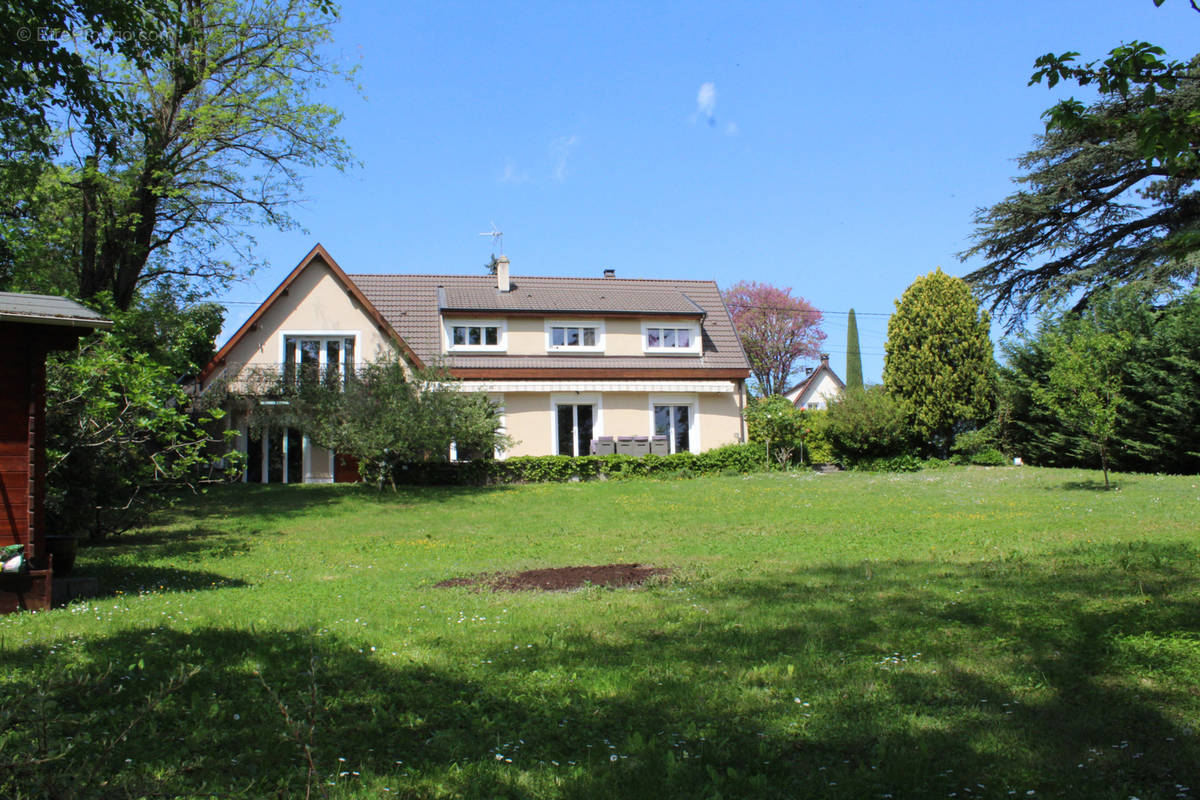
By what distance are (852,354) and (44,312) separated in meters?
60.4

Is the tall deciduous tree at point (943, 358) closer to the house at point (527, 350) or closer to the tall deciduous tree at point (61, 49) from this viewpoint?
the house at point (527, 350)

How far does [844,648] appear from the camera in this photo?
6.25 metres

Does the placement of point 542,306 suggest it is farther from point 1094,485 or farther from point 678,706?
point 678,706

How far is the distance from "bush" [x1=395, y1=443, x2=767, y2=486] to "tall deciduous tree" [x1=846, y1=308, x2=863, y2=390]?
3634 centimetres

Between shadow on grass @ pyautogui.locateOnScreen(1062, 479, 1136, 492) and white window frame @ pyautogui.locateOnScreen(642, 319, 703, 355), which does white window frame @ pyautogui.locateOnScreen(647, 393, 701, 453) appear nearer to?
white window frame @ pyautogui.locateOnScreen(642, 319, 703, 355)

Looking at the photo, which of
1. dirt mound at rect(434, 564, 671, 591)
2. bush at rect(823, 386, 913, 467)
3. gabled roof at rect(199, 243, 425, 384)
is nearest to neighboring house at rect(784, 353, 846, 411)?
bush at rect(823, 386, 913, 467)

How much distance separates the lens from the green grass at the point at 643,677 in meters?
3.98

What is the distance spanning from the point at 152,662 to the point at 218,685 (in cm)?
73

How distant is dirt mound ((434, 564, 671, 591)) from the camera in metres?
9.16

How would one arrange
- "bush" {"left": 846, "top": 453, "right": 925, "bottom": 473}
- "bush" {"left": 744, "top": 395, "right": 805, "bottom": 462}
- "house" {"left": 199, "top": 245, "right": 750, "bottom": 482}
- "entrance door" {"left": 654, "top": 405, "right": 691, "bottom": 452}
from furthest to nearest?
"entrance door" {"left": 654, "top": 405, "right": 691, "bottom": 452} < "bush" {"left": 744, "top": 395, "right": 805, "bottom": 462} < "house" {"left": 199, "top": 245, "right": 750, "bottom": 482} < "bush" {"left": 846, "top": 453, "right": 925, "bottom": 473}

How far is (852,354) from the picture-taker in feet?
207

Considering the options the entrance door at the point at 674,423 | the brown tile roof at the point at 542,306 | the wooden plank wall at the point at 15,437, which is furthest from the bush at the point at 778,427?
the wooden plank wall at the point at 15,437

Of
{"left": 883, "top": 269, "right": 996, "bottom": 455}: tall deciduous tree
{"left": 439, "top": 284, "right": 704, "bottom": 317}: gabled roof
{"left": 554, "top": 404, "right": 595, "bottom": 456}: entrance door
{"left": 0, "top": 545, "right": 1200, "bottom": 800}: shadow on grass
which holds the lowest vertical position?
{"left": 0, "top": 545, "right": 1200, "bottom": 800}: shadow on grass

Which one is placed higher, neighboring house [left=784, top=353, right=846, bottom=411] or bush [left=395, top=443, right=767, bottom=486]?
neighboring house [left=784, top=353, right=846, bottom=411]
